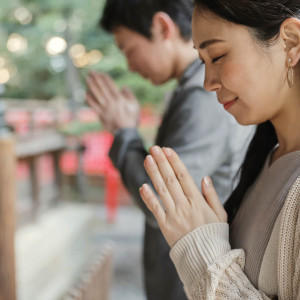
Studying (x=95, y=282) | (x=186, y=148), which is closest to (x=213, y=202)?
(x=186, y=148)

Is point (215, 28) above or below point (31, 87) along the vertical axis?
above

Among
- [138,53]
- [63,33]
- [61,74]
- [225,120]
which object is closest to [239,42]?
[225,120]

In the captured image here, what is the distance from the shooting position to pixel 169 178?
0.72 metres

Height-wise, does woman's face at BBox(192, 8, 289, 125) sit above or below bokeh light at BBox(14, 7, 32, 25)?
above

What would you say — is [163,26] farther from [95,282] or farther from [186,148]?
[95,282]

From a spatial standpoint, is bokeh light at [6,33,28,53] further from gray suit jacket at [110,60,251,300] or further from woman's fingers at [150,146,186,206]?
woman's fingers at [150,146,186,206]

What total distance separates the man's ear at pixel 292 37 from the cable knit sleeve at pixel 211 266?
307 mm

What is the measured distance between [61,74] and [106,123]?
22.9 ft

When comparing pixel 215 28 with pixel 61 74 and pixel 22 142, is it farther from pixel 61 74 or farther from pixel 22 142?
pixel 61 74

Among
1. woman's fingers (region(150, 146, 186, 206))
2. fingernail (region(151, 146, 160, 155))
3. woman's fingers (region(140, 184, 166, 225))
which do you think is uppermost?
fingernail (region(151, 146, 160, 155))

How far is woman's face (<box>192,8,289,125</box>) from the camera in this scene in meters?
0.67

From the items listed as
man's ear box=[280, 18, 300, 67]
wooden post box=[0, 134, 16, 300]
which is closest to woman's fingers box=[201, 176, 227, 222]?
man's ear box=[280, 18, 300, 67]

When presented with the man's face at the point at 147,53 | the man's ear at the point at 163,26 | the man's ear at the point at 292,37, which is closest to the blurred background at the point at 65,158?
the man's face at the point at 147,53

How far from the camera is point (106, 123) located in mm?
1340
